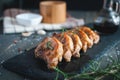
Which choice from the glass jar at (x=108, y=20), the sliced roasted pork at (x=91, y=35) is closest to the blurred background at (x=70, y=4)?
the glass jar at (x=108, y=20)

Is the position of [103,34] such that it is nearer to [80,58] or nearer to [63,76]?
[80,58]

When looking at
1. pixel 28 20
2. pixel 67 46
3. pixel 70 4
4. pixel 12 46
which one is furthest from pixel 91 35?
pixel 70 4

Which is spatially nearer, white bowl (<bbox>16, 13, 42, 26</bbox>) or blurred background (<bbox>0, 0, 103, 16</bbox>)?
white bowl (<bbox>16, 13, 42, 26</bbox>)

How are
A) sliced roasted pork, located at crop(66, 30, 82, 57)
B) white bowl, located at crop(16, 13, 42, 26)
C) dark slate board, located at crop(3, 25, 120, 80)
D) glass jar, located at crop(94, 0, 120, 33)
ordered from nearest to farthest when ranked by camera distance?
1. dark slate board, located at crop(3, 25, 120, 80)
2. sliced roasted pork, located at crop(66, 30, 82, 57)
3. glass jar, located at crop(94, 0, 120, 33)
4. white bowl, located at crop(16, 13, 42, 26)

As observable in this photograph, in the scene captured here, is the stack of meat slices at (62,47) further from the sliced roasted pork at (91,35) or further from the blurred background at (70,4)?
the blurred background at (70,4)

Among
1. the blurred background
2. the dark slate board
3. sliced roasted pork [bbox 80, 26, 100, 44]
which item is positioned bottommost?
the blurred background

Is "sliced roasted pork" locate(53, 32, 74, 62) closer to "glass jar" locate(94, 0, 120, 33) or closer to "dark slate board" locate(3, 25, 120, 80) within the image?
"dark slate board" locate(3, 25, 120, 80)

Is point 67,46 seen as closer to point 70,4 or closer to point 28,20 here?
point 28,20

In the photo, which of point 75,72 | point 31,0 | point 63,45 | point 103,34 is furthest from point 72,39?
point 31,0

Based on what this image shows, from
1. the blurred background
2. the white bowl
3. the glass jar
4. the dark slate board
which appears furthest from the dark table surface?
the blurred background
